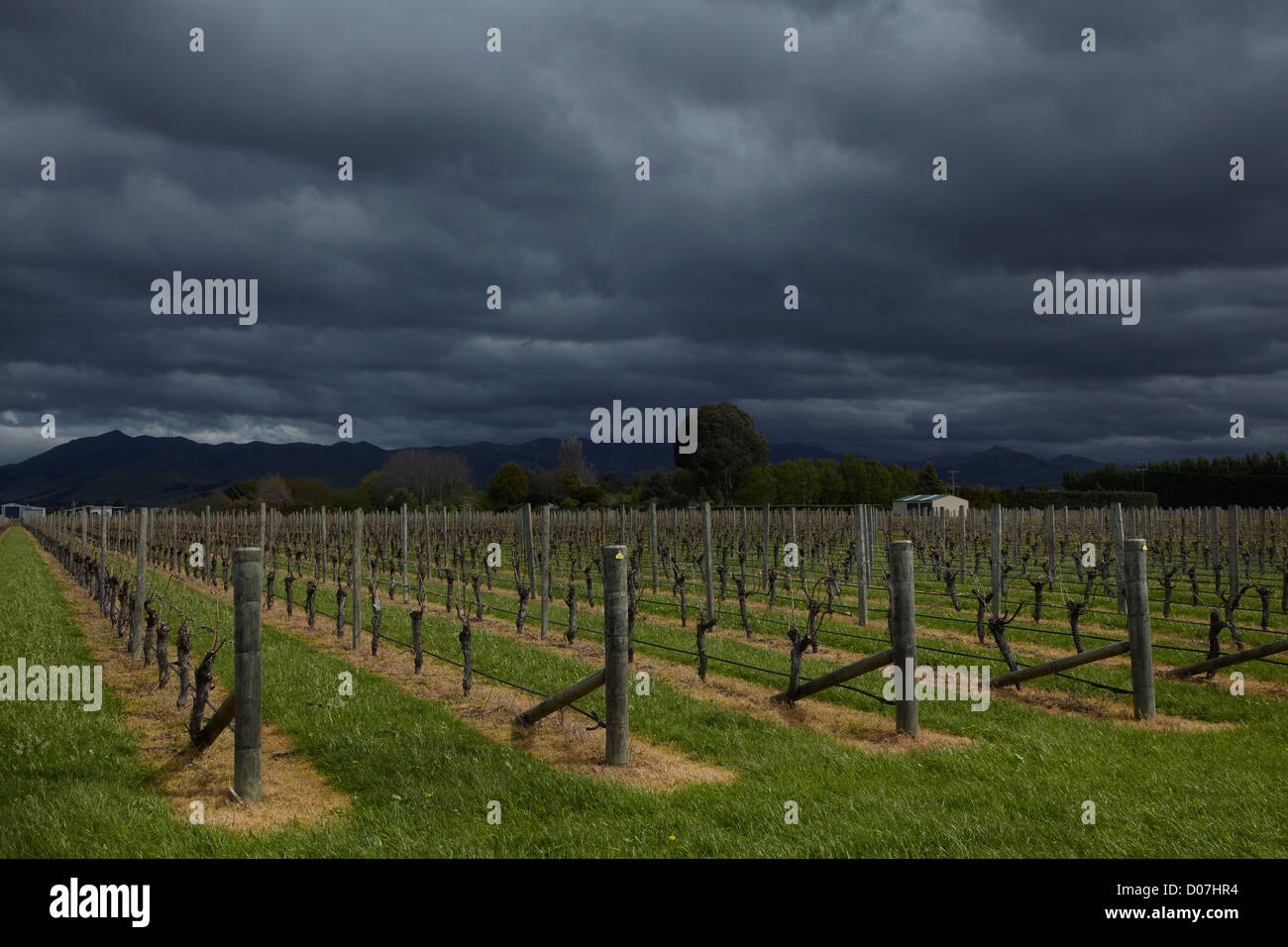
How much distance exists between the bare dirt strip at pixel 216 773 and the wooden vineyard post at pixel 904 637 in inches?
173

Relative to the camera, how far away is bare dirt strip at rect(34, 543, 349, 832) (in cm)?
532

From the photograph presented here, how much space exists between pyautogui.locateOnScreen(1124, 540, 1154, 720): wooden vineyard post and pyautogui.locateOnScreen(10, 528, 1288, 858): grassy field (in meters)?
0.46

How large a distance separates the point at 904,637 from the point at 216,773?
18.2 feet

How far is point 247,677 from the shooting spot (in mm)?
5477

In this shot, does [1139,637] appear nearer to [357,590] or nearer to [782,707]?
[782,707]

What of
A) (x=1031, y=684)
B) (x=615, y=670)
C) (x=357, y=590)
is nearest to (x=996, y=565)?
(x=1031, y=684)

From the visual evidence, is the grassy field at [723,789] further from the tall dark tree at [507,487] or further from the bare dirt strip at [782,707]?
the tall dark tree at [507,487]

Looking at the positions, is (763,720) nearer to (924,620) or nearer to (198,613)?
(924,620)

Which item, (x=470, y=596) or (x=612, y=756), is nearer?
(x=612, y=756)

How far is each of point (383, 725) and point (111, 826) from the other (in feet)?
8.44

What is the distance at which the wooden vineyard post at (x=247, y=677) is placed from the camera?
5473mm

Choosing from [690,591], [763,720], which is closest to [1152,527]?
[690,591]

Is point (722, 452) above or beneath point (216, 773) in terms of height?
above

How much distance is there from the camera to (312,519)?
38.8 meters
